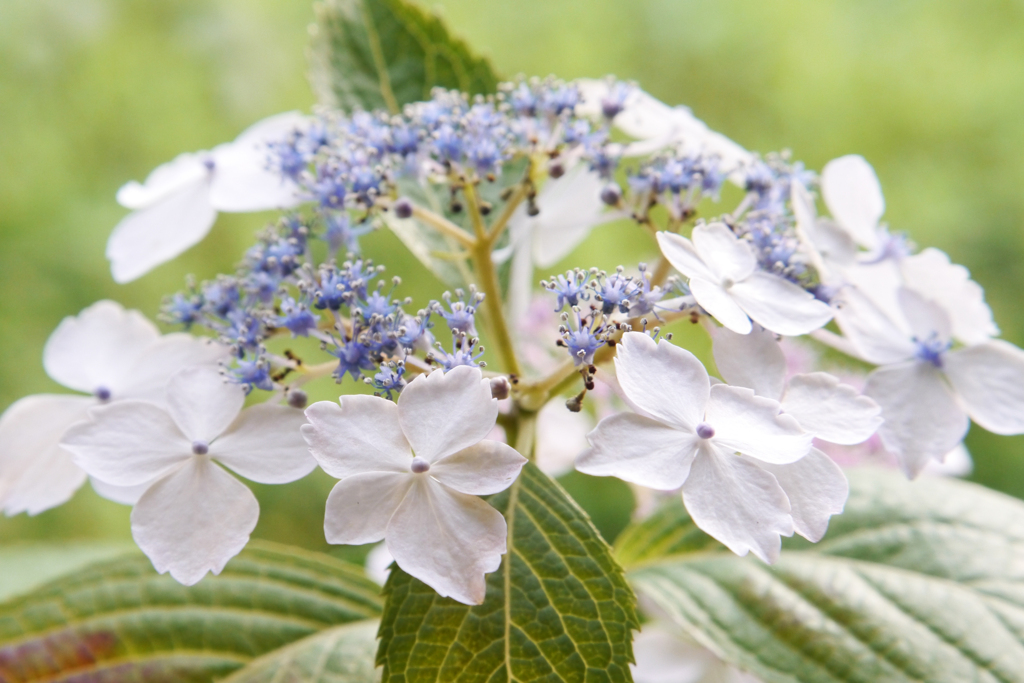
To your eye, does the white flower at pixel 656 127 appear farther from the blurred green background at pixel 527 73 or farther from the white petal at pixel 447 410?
the blurred green background at pixel 527 73

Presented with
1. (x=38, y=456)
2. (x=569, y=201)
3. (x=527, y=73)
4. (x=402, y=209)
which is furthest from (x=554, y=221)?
(x=527, y=73)

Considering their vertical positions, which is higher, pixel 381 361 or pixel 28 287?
pixel 28 287

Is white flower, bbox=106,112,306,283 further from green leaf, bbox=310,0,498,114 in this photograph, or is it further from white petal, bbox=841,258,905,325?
white petal, bbox=841,258,905,325

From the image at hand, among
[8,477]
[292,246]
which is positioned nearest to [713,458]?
[292,246]

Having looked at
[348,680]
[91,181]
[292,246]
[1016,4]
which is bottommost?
[348,680]

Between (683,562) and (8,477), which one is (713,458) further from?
(8,477)
